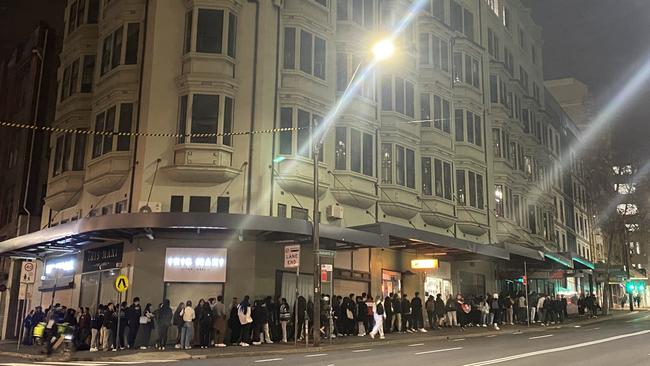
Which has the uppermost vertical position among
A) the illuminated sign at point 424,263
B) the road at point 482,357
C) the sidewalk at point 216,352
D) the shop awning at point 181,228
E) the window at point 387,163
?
the window at point 387,163

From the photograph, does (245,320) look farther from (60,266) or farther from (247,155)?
(60,266)

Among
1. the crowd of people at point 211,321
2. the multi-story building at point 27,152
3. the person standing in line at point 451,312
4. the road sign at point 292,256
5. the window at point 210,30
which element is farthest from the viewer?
the multi-story building at point 27,152

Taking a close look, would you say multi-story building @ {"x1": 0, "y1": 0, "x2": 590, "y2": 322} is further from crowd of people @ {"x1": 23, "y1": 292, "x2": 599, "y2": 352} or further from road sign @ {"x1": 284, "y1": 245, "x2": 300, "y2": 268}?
crowd of people @ {"x1": 23, "y1": 292, "x2": 599, "y2": 352}

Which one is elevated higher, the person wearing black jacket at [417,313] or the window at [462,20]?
the window at [462,20]

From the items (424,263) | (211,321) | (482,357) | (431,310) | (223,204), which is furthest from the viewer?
(424,263)

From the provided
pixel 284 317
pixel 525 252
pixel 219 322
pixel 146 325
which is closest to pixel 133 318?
pixel 146 325

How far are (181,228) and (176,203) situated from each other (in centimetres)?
222

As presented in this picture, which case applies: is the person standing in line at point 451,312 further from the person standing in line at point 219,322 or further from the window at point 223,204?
the person standing in line at point 219,322

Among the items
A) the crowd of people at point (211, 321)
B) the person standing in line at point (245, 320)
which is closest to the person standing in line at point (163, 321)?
the crowd of people at point (211, 321)

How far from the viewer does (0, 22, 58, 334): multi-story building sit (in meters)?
31.8

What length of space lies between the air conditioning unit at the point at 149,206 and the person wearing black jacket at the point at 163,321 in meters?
3.54

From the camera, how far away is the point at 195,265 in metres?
22.4

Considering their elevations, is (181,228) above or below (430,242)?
below

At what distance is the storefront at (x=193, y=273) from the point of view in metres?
22.3
